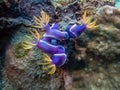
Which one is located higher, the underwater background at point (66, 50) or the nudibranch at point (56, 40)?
the nudibranch at point (56, 40)

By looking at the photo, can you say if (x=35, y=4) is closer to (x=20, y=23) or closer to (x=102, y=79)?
(x=20, y=23)

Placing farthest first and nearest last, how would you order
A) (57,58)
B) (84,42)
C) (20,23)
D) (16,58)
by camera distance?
(20,23), (16,58), (84,42), (57,58)

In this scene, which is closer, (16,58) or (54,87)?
(54,87)

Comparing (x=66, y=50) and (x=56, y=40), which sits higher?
(x=56, y=40)

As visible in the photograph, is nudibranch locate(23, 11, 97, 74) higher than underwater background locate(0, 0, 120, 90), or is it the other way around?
nudibranch locate(23, 11, 97, 74)

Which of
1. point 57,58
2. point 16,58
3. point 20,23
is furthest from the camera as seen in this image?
point 20,23

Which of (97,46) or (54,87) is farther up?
(97,46)

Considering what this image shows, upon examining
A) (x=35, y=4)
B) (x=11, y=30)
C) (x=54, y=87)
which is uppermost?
(x=35, y=4)

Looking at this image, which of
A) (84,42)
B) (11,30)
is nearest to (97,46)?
(84,42)
